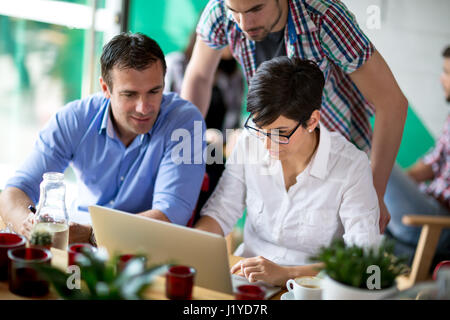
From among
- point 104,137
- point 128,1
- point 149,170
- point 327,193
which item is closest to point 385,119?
point 327,193

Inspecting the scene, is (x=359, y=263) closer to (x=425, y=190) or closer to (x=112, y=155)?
(x=112, y=155)

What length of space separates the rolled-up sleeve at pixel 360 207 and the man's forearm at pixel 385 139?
0.14m

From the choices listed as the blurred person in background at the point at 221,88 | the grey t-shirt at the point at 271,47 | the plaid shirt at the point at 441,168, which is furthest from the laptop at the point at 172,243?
the plaid shirt at the point at 441,168

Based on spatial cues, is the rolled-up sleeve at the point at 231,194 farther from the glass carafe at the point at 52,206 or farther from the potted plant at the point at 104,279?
the potted plant at the point at 104,279

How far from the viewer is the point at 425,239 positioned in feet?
8.80

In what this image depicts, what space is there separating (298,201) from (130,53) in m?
0.71

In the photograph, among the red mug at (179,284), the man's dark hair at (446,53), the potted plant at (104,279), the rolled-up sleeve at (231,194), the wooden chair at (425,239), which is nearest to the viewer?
the potted plant at (104,279)

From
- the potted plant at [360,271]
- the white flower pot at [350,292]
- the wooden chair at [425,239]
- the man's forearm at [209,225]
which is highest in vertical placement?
the potted plant at [360,271]

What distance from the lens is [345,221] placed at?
1655mm

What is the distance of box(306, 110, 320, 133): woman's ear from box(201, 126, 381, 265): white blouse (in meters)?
0.05

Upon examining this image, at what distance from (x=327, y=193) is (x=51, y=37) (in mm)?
2811

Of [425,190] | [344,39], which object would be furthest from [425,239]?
[344,39]

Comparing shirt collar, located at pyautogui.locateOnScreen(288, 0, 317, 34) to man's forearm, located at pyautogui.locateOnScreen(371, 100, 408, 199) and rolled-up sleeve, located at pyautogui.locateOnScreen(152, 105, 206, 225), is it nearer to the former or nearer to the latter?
man's forearm, located at pyautogui.locateOnScreen(371, 100, 408, 199)

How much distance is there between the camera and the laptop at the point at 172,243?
123 cm
